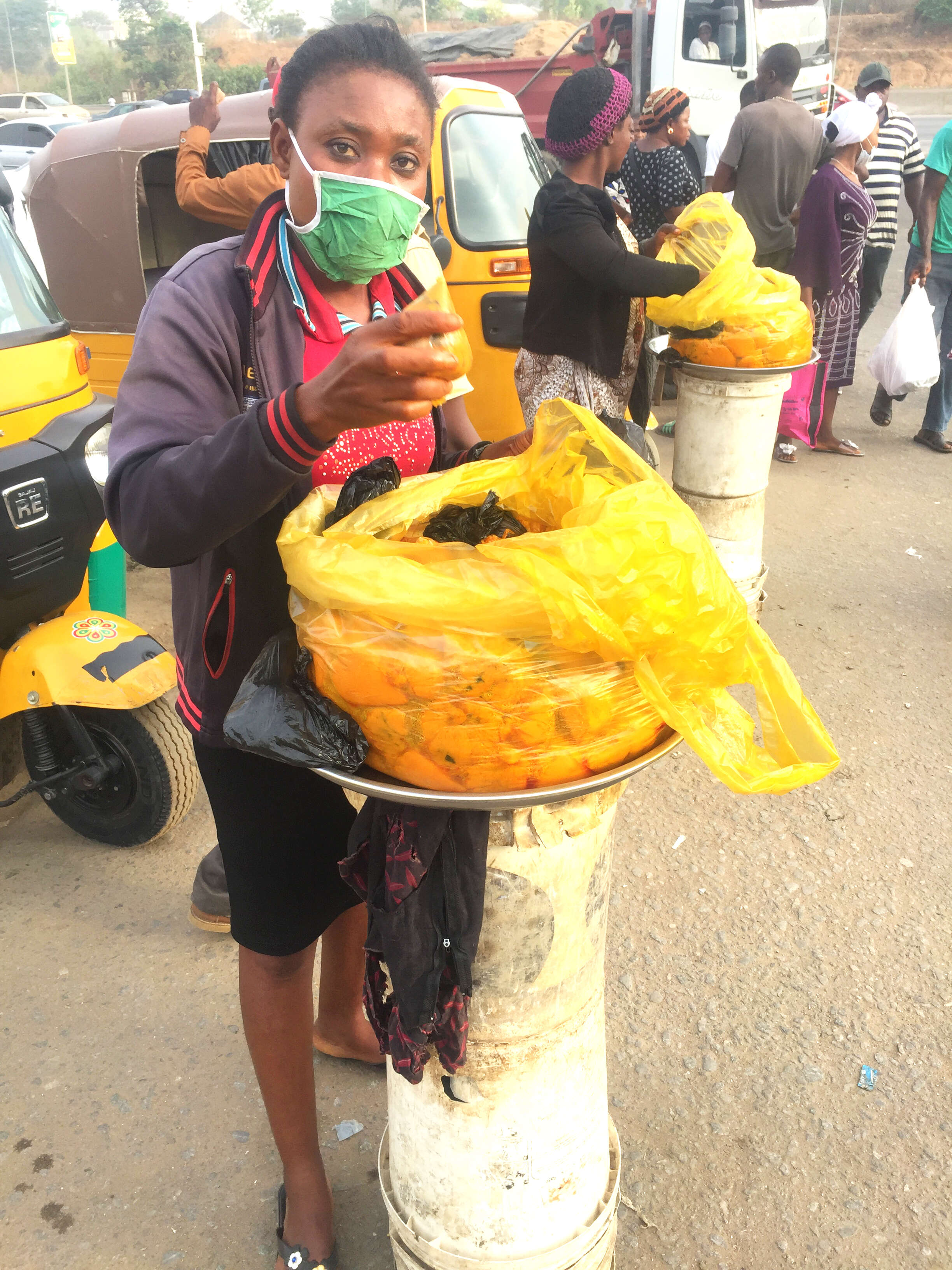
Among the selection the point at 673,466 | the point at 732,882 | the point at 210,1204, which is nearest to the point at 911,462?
the point at 673,466

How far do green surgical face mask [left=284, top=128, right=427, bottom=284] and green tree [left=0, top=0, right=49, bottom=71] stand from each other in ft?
221

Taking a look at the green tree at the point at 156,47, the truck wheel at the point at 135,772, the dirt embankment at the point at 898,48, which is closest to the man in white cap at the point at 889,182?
the truck wheel at the point at 135,772

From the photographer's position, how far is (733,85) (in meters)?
9.23

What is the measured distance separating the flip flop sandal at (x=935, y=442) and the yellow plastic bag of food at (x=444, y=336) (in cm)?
584

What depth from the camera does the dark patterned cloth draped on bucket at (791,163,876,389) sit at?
214 inches

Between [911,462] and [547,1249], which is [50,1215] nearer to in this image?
[547,1249]

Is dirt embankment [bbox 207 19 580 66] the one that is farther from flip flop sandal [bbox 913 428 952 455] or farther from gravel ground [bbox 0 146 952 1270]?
gravel ground [bbox 0 146 952 1270]

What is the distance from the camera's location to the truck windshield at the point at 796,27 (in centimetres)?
939

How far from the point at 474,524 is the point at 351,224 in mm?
458

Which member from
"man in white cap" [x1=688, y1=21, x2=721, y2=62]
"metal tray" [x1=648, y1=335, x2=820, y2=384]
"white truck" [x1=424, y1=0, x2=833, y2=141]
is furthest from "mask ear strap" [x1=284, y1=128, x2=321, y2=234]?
"man in white cap" [x1=688, y1=21, x2=721, y2=62]

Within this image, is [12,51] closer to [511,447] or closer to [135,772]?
[135,772]

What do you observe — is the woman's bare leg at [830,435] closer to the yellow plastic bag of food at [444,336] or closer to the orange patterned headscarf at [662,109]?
the orange patterned headscarf at [662,109]

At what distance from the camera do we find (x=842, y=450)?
623 cm

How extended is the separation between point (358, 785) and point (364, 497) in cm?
40
